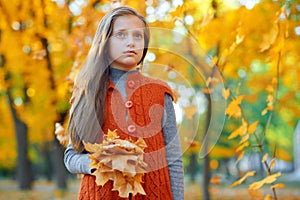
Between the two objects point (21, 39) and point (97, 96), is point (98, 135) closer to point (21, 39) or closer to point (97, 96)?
point (97, 96)

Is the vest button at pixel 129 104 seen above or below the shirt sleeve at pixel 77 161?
above

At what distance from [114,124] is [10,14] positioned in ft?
14.1

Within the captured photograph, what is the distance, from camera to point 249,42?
20.4 feet

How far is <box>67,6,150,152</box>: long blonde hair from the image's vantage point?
6.35 ft

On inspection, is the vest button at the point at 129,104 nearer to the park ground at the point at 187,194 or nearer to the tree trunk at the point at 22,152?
the park ground at the point at 187,194

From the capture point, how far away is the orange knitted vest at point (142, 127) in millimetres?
1892

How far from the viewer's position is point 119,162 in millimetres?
1605

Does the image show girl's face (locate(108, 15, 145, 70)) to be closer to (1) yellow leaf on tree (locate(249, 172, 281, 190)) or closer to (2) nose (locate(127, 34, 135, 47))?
(2) nose (locate(127, 34, 135, 47))

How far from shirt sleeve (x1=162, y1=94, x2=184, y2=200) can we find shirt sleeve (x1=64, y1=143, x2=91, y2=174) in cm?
32

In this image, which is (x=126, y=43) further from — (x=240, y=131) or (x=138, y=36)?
(x=240, y=131)

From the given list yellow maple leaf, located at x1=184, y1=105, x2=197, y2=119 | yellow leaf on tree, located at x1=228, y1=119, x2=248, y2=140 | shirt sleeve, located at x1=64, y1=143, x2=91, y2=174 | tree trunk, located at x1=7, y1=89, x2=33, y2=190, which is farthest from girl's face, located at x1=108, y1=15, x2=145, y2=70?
tree trunk, located at x1=7, y1=89, x2=33, y2=190

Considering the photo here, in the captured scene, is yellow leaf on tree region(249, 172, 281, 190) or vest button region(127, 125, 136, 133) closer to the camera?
vest button region(127, 125, 136, 133)

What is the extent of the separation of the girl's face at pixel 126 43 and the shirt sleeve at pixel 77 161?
39 centimetres

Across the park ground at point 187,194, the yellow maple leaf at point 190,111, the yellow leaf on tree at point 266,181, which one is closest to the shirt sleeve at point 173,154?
the yellow maple leaf at point 190,111
